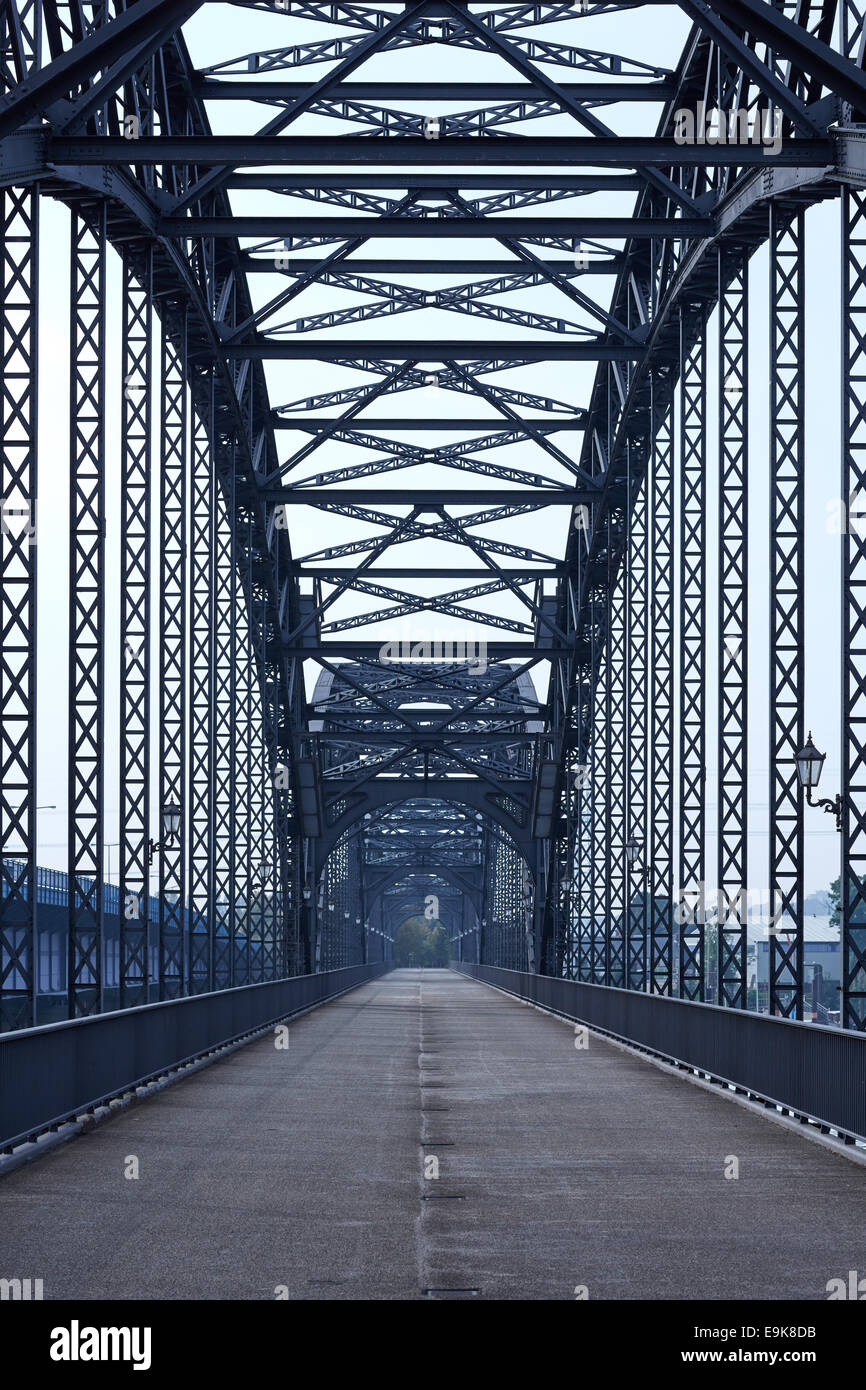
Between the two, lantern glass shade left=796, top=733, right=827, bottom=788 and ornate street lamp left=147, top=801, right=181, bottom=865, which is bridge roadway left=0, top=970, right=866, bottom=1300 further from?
ornate street lamp left=147, top=801, right=181, bottom=865

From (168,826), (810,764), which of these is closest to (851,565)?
(810,764)

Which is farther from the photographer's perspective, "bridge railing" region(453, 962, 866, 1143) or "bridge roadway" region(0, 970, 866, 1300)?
"bridge railing" region(453, 962, 866, 1143)

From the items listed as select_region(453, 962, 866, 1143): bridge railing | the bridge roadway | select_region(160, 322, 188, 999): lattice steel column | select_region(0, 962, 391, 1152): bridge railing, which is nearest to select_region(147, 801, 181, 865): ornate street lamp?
select_region(160, 322, 188, 999): lattice steel column

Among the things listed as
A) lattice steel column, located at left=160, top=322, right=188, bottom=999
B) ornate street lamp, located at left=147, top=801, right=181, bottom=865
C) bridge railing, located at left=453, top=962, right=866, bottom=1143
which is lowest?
bridge railing, located at left=453, top=962, right=866, bottom=1143

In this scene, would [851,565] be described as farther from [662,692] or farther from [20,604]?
[662,692]

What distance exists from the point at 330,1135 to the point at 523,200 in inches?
666

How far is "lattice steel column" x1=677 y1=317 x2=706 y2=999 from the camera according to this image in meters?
32.5

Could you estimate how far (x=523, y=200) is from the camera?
30.7 m

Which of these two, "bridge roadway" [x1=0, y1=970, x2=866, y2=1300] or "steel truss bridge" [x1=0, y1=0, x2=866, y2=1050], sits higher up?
"steel truss bridge" [x1=0, y1=0, x2=866, y2=1050]

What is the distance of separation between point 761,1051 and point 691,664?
14.8 meters

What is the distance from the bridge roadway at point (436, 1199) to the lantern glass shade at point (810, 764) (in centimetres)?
376

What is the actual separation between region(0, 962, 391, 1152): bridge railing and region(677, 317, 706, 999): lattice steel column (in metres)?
7.65

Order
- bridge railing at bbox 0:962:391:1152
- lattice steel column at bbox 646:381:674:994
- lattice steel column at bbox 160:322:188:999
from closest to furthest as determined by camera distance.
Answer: bridge railing at bbox 0:962:391:1152
lattice steel column at bbox 160:322:188:999
lattice steel column at bbox 646:381:674:994
